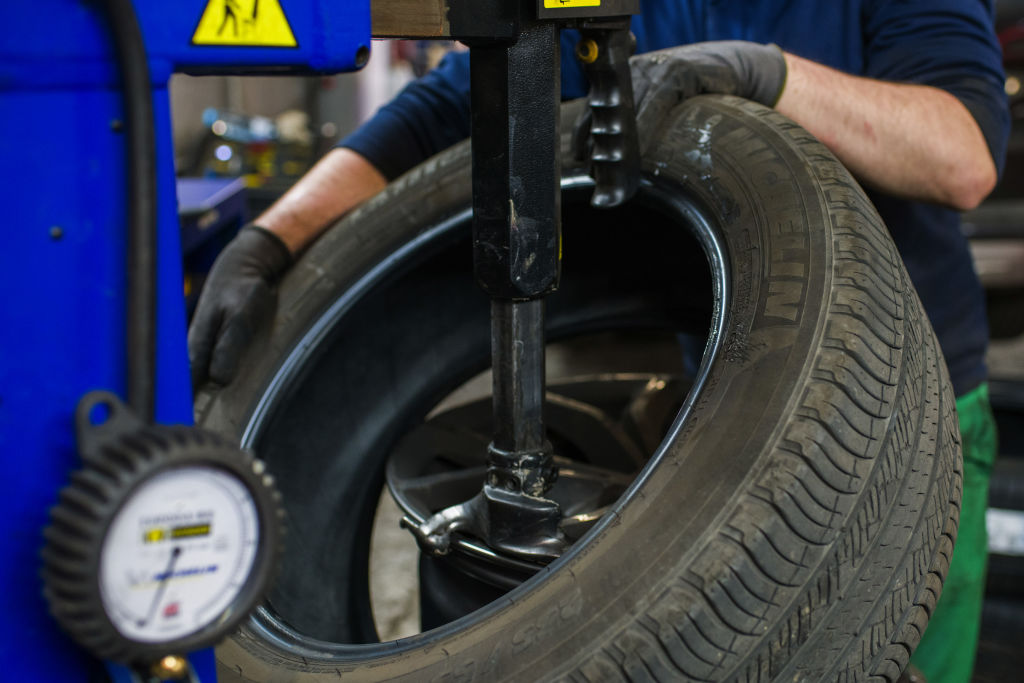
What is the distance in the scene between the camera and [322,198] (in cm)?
145

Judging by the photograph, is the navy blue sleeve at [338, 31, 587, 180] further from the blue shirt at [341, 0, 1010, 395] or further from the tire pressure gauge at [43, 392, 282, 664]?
the tire pressure gauge at [43, 392, 282, 664]

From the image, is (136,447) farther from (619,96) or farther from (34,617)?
(619,96)

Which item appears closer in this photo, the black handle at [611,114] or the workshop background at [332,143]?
the black handle at [611,114]

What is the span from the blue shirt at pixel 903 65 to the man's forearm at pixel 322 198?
3cm

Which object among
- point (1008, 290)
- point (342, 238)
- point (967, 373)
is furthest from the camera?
point (1008, 290)

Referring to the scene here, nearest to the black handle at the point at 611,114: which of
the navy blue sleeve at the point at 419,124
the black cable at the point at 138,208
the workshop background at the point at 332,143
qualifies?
the black cable at the point at 138,208

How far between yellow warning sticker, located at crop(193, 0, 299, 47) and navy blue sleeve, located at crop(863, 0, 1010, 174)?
96cm

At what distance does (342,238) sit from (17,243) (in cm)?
75

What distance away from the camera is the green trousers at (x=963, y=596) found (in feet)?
4.36

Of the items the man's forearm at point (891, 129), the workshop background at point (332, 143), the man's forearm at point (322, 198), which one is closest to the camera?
the man's forearm at point (891, 129)

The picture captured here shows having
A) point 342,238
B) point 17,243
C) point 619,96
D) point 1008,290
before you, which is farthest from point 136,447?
point 1008,290

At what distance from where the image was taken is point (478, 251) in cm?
78

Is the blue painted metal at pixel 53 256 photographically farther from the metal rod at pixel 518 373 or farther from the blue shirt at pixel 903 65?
the blue shirt at pixel 903 65

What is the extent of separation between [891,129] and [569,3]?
589 millimetres
